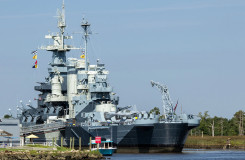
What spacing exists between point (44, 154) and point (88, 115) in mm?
27129

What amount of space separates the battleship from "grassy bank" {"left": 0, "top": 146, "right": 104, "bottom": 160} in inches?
431

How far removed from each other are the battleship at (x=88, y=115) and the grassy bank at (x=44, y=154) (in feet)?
35.9

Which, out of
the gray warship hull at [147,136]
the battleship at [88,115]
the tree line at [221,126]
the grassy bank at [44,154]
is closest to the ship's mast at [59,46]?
the battleship at [88,115]

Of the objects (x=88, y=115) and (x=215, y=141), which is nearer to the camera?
(x=88, y=115)

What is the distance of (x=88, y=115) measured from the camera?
10406 cm

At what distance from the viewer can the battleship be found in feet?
315

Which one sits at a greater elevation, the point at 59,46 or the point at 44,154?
the point at 59,46

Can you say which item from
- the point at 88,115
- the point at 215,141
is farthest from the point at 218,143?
the point at 88,115

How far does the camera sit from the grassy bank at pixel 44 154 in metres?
74.8

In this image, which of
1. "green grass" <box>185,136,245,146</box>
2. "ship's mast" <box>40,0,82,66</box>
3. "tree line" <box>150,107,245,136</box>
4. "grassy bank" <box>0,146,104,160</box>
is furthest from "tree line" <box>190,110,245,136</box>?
"grassy bank" <box>0,146,104,160</box>

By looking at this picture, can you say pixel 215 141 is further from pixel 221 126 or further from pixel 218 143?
pixel 221 126

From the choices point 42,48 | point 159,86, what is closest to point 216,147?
point 159,86

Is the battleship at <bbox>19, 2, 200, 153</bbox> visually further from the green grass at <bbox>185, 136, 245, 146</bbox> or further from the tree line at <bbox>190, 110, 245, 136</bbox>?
the tree line at <bbox>190, 110, 245, 136</bbox>

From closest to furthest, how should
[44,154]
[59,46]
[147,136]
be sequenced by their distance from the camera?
[44,154] < [147,136] < [59,46]
